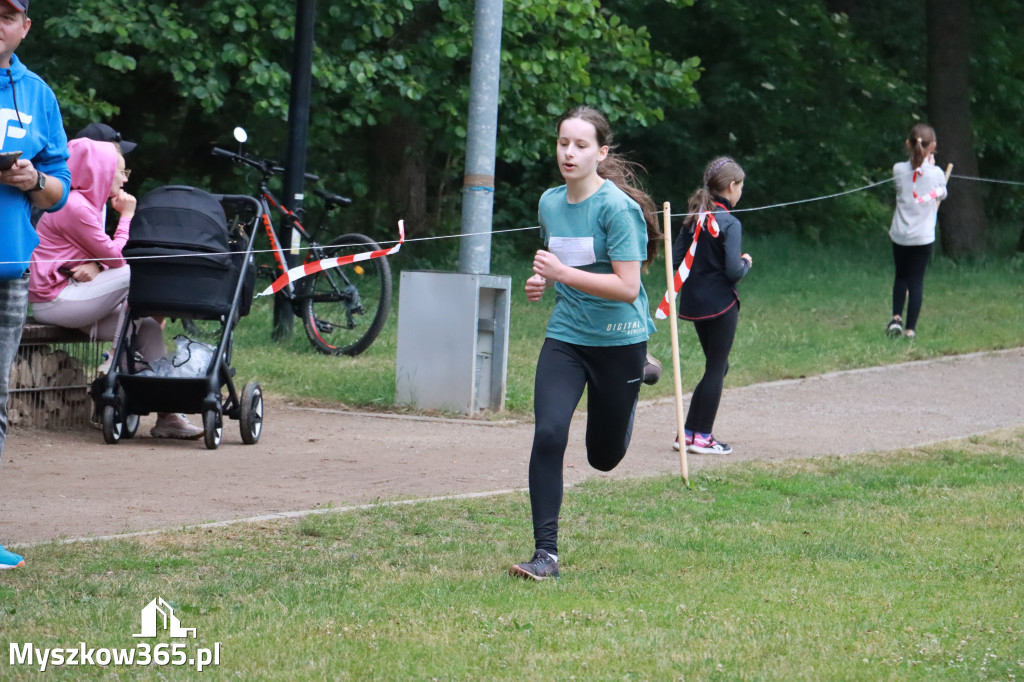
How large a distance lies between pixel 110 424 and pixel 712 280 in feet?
11.9

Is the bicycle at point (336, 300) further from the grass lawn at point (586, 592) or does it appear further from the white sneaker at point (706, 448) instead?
the grass lawn at point (586, 592)

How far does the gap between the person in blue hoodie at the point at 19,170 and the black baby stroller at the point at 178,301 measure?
2629 millimetres

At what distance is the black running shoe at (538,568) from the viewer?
5254 millimetres

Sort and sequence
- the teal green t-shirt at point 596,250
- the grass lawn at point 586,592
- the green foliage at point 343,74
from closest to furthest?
the grass lawn at point 586,592, the teal green t-shirt at point 596,250, the green foliage at point 343,74

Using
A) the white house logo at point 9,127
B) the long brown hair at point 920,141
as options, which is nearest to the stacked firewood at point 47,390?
the white house logo at point 9,127

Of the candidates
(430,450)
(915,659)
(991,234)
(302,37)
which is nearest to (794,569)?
(915,659)

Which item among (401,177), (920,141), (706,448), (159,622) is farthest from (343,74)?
(159,622)

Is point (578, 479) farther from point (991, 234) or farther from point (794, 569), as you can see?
point (991, 234)

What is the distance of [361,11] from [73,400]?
26.2 feet

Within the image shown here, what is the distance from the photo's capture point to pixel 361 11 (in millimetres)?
15781

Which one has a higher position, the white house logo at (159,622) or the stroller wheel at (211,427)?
the white house logo at (159,622)

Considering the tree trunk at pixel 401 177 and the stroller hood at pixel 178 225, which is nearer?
the stroller hood at pixel 178 225

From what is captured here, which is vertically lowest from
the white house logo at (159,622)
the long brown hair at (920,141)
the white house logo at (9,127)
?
the white house logo at (159,622)

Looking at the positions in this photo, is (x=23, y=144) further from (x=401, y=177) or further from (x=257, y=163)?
(x=401, y=177)
